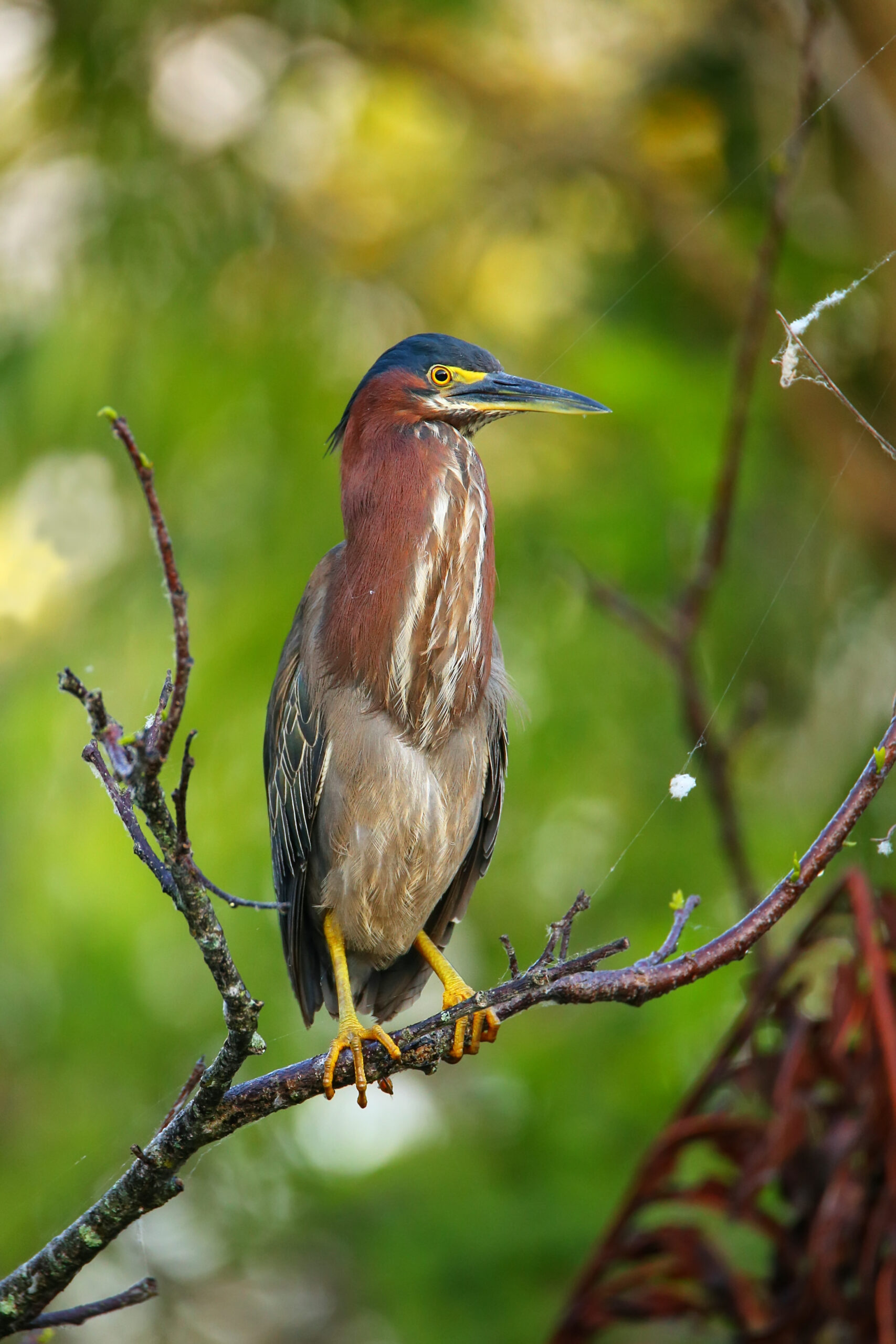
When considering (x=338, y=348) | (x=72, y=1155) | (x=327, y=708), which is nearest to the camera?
(x=327, y=708)

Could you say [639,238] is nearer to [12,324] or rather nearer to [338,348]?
[338,348]

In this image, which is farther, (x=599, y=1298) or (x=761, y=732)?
(x=761, y=732)

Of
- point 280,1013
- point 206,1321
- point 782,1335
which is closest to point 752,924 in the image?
point 782,1335

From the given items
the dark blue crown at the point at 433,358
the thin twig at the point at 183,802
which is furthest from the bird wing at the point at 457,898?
the thin twig at the point at 183,802

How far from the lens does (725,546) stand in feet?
10.3

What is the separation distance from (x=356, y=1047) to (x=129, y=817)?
34.1 inches

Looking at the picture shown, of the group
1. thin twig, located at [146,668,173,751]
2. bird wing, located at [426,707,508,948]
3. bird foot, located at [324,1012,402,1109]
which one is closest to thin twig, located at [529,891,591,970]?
bird foot, located at [324,1012,402,1109]

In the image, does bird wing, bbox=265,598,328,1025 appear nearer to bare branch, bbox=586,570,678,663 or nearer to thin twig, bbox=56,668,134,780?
bare branch, bbox=586,570,678,663

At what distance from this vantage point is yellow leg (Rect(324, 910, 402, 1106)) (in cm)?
192

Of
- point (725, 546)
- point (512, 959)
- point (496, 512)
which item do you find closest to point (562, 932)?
point (512, 959)

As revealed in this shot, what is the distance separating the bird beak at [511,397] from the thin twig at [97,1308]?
1540 millimetres

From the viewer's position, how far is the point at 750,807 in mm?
4641

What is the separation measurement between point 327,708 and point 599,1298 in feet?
3.96

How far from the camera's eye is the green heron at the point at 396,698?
7.50ft
